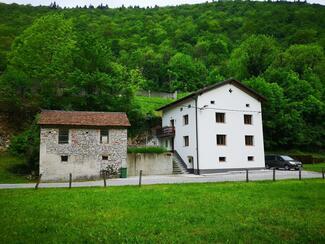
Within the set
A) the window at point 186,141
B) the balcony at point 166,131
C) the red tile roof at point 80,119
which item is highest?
the red tile roof at point 80,119

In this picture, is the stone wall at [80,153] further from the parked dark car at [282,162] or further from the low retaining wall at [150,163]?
the parked dark car at [282,162]

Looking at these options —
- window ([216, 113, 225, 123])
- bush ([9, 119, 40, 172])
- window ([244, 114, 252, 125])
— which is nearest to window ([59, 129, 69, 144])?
bush ([9, 119, 40, 172])

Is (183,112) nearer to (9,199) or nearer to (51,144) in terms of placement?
(51,144)

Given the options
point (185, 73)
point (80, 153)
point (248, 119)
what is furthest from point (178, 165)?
point (185, 73)

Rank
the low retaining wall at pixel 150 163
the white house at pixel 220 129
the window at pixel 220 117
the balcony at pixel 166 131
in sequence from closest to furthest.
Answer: the low retaining wall at pixel 150 163
the white house at pixel 220 129
the window at pixel 220 117
the balcony at pixel 166 131

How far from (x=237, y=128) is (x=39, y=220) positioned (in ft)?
92.9

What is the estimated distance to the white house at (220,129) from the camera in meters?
33.2

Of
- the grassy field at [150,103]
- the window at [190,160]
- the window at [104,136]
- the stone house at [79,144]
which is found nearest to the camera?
the stone house at [79,144]

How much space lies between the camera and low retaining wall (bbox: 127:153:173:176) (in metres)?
31.1

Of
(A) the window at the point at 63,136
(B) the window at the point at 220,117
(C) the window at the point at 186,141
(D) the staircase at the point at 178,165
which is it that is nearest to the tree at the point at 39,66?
(A) the window at the point at 63,136

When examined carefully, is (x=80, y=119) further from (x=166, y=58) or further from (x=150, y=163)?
(x=166, y=58)

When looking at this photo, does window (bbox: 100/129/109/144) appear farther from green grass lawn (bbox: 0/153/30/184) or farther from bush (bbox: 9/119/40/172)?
green grass lawn (bbox: 0/153/30/184)

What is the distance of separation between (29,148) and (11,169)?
2.63m

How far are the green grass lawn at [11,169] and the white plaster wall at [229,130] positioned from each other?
1755 cm
